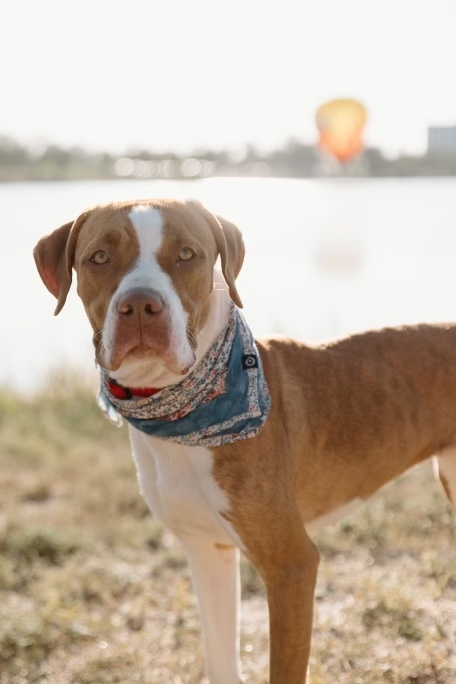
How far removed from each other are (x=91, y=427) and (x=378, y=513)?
149 inches

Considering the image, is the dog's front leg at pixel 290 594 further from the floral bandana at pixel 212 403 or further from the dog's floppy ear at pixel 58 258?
the dog's floppy ear at pixel 58 258

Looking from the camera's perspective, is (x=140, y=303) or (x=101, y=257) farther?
(x=101, y=257)

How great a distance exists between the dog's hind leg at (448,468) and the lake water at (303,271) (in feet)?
2.72

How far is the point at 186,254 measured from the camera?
3.24 m

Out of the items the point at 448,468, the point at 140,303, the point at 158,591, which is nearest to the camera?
the point at 140,303

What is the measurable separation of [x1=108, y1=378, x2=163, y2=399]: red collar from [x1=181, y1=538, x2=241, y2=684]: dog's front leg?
761 millimetres

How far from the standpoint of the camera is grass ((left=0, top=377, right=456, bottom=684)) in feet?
14.3

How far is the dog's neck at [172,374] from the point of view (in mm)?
3375

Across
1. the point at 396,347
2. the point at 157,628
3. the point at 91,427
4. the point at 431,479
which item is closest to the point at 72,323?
the point at 91,427

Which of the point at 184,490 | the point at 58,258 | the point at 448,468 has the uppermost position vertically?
the point at 58,258

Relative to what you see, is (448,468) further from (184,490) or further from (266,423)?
(184,490)

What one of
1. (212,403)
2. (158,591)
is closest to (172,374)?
(212,403)

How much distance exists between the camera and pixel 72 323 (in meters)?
14.9

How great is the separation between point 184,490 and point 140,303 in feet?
2.71
